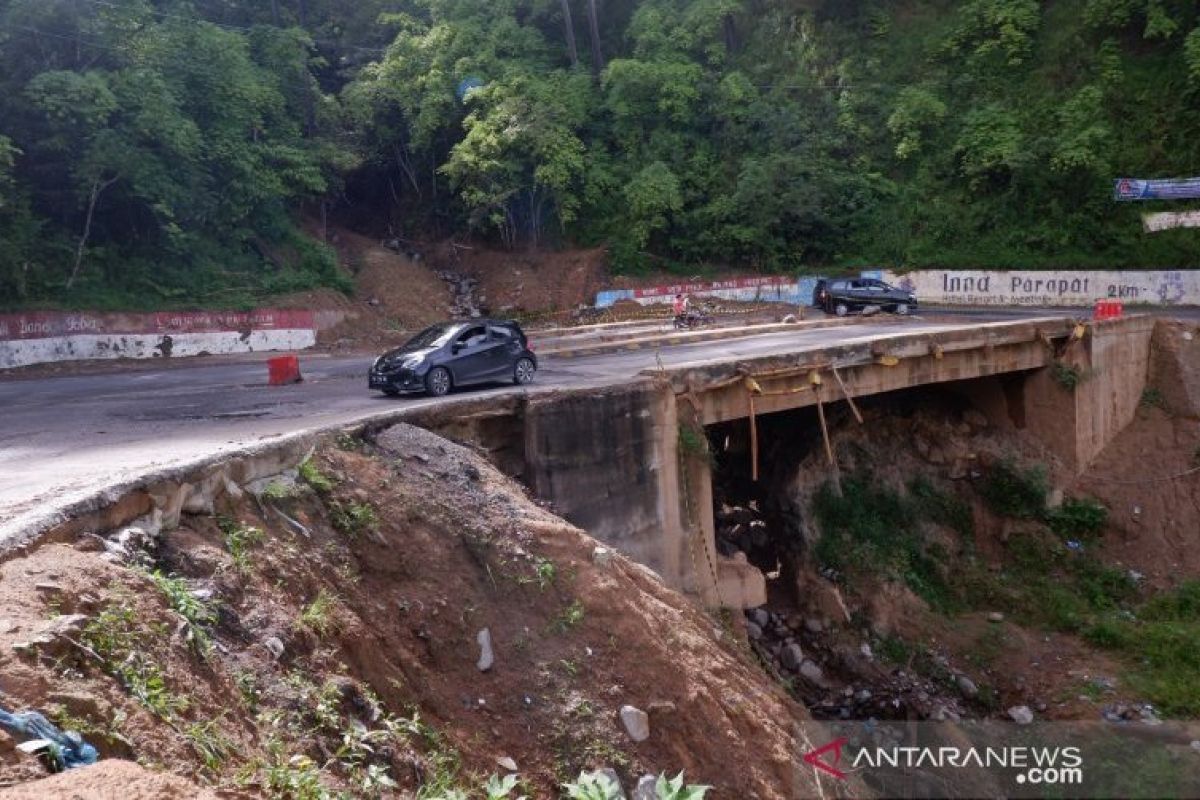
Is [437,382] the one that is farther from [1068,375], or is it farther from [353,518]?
[1068,375]

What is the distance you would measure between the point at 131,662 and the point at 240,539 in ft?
9.10

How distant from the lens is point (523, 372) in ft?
59.7

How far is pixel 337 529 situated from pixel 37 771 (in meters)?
5.36

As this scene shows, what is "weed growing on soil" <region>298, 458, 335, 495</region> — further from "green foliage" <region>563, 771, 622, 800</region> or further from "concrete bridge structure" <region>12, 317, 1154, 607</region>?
"green foliage" <region>563, 771, 622, 800</region>

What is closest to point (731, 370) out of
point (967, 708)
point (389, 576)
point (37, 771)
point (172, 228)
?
point (967, 708)

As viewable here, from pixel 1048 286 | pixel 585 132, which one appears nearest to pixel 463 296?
pixel 585 132

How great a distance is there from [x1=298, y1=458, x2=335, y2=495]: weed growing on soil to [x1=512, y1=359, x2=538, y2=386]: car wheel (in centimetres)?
809

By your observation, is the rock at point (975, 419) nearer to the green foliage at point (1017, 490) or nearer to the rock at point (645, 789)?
the green foliage at point (1017, 490)

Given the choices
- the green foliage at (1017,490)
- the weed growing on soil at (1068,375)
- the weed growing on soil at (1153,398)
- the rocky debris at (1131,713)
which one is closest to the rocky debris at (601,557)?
the rocky debris at (1131,713)

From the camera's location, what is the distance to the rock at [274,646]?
278 inches

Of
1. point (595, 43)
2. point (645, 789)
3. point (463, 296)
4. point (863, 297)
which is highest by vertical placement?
point (595, 43)

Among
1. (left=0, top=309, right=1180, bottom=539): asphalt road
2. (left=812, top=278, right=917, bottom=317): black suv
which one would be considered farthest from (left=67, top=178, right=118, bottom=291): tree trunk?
(left=812, top=278, right=917, bottom=317): black suv

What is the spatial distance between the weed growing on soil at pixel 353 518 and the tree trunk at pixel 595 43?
1555 inches

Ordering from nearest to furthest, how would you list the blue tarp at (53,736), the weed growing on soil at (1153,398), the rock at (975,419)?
the blue tarp at (53,736) → the rock at (975,419) → the weed growing on soil at (1153,398)
